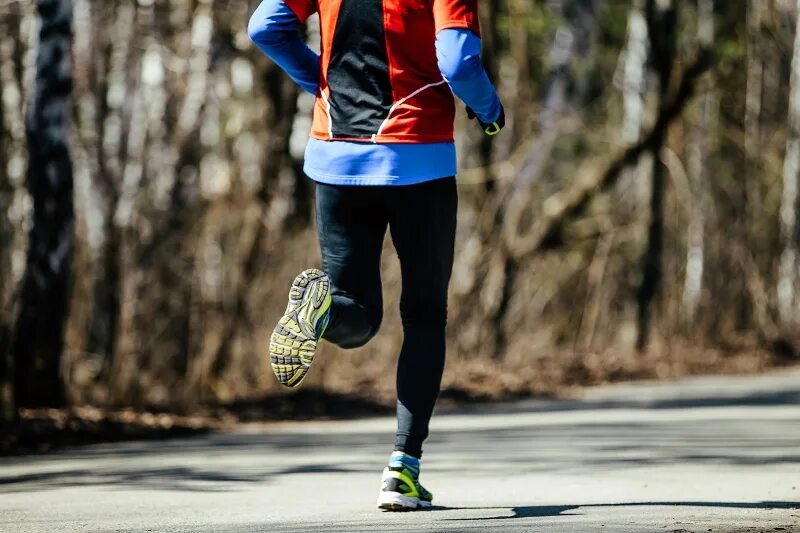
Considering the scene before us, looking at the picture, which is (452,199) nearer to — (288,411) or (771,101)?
(288,411)

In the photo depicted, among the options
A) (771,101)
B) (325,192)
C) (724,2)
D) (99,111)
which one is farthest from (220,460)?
(771,101)

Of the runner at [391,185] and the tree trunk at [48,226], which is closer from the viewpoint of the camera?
the runner at [391,185]

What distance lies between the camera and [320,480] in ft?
23.6

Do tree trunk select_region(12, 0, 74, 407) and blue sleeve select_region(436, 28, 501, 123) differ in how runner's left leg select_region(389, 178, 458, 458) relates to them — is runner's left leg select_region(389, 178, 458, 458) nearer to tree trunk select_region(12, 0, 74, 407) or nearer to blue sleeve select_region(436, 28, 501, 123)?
blue sleeve select_region(436, 28, 501, 123)

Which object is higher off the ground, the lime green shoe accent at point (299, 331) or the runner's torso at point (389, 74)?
the runner's torso at point (389, 74)

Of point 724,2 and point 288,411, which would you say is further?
point 724,2

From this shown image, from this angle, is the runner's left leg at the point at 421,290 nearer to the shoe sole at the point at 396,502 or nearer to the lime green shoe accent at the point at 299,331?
the shoe sole at the point at 396,502

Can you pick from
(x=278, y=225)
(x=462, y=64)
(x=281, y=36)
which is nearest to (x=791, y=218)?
(x=278, y=225)

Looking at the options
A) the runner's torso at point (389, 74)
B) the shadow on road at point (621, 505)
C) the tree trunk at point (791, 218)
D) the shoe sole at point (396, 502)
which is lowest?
the tree trunk at point (791, 218)

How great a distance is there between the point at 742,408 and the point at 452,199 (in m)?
7.30

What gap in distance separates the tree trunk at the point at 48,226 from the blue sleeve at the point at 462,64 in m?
6.28

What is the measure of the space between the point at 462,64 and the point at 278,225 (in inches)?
408

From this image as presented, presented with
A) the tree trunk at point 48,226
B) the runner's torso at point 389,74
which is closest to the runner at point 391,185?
the runner's torso at point 389,74

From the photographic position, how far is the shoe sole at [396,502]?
5.80 meters
